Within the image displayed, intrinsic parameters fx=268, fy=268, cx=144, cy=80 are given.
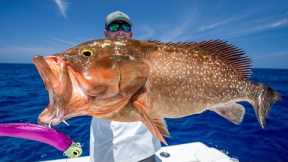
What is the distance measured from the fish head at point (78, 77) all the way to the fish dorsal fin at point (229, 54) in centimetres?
76

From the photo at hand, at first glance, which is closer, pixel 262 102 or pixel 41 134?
pixel 262 102

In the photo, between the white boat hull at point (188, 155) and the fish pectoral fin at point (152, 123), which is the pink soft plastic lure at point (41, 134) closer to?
the fish pectoral fin at point (152, 123)

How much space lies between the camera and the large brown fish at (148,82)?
5.58 ft

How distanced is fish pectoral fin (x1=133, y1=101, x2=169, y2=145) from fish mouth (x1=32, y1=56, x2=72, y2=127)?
1.60 ft

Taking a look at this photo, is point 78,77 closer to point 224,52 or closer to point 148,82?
point 148,82

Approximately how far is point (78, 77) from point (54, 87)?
0.18 metres

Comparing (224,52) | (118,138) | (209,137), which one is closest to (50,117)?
(224,52)

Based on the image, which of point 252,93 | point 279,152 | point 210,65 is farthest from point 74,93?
point 279,152

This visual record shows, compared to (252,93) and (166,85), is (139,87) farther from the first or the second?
(252,93)

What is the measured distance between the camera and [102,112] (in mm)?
1868

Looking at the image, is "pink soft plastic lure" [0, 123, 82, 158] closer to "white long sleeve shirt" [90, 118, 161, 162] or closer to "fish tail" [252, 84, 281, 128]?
"white long sleeve shirt" [90, 118, 161, 162]

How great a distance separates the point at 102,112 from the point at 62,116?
0.31 meters

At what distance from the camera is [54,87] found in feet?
5.44

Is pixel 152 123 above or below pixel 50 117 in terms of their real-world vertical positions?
below
